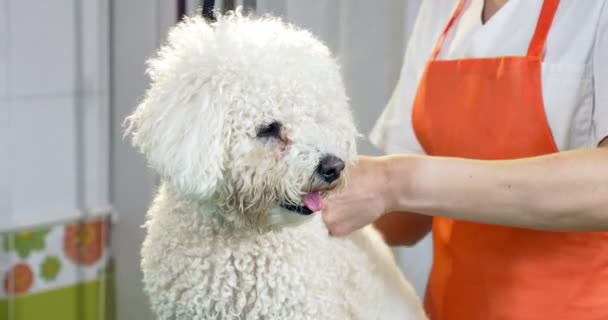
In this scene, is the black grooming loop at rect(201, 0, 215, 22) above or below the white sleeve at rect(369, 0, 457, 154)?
above

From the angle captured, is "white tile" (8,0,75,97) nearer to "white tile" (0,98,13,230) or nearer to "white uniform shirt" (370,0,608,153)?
"white tile" (0,98,13,230)

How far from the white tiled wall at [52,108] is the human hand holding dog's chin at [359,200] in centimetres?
67

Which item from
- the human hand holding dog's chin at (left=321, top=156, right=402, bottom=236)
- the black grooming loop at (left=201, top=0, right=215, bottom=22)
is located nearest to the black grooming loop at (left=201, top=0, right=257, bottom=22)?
the black grooming loop at (left=201, top=0, right=215, bottom=22)

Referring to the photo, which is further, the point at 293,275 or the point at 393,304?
the point at 393,304

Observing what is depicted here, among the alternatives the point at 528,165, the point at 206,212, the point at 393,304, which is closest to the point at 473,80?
the point at 528,165

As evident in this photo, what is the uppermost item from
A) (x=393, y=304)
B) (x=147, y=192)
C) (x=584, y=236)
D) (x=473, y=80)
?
(x=473, y=80)

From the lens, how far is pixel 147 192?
159cm

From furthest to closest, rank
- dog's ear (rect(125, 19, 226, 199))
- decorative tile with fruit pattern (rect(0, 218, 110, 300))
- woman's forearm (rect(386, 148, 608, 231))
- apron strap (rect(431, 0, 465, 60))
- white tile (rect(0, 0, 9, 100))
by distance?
decorative tile with fruit pattern (rect(0, 218, 110, 300)) → white tile (rect(0, 0, 9, 100)) → apron strap (rect(431, 0, 465, 60)) → woman's forearm (rect(386, 148, 608, 231)) → dog's ear (rect(125, 19, 226, 199))

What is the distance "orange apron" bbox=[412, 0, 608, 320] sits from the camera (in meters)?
1.07

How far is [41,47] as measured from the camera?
4.86 feet

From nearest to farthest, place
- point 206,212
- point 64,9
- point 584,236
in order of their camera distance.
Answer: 1. point 206,212
2. point 584,236
3. point 64,9

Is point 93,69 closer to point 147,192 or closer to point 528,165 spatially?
point 147,192

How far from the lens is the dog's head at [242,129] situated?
878 millimetres

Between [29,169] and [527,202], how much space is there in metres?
0.87
